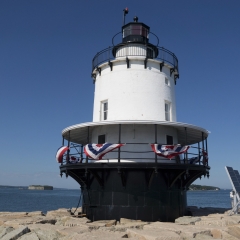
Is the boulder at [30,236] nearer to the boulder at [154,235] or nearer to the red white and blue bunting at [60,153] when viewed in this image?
the boulder at [154,235]

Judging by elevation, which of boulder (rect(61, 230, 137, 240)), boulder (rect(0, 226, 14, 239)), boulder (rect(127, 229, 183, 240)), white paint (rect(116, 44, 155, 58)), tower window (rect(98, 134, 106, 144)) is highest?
white paint (rect(116, 44, 155, 58))

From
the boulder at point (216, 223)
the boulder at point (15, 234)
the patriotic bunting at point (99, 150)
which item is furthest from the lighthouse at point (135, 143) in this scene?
the boulder at point (15, 234)

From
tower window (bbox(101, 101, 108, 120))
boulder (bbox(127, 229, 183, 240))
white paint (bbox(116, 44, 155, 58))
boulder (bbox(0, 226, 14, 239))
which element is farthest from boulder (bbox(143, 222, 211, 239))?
white paint (bbox(116, 44, 155, 58))

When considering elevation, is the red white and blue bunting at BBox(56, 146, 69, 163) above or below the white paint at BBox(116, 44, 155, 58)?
below

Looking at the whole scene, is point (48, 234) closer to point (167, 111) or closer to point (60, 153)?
point (60, 153)

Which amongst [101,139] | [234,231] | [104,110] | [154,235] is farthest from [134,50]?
[154,235]

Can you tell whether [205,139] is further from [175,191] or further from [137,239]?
[137,239]

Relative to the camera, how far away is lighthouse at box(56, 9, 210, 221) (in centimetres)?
1667

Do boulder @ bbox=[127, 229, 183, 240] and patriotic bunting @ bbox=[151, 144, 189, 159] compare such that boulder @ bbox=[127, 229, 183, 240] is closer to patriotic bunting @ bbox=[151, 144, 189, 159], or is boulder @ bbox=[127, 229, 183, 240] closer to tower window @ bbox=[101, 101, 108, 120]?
patriotic bunting @ bbox=[151, 144, 189, 159]

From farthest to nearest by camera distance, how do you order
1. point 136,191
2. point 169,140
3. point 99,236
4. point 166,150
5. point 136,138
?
point 169,140
point 136,138
point 136,191
point 166,150
point 99,236

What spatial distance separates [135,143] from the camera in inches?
661

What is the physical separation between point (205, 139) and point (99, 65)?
8.41m

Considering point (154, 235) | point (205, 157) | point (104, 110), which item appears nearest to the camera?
point (154, 235)

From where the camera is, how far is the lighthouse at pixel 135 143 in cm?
1667
